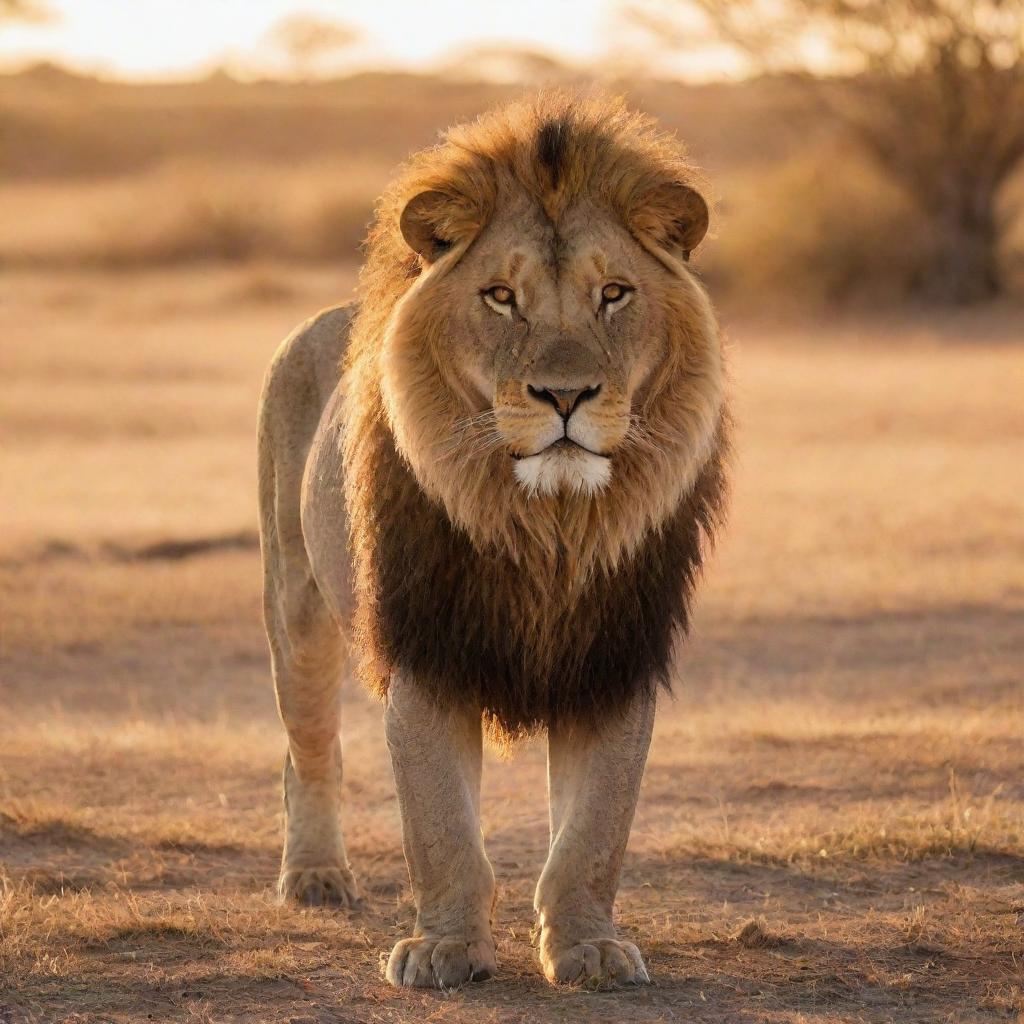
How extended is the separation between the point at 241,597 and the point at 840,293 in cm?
1417

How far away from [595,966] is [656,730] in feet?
9.16

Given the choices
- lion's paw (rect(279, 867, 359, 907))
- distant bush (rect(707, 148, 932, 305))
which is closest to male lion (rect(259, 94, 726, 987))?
lion's paw (rect(279, 867, 359, 907))

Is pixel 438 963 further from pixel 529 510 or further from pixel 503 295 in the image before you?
pixel 503 295

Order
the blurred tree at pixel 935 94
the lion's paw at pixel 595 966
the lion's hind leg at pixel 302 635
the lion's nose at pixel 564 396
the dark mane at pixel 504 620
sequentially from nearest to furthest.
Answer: the lion's nose at pixel 564 396
the lion's paw at pixel 595 966
the dark mane at pixel 504 620
the lion's hind leg at pixel 302 635
the blurred tree at pixel 935 94

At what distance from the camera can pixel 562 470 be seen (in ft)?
11.3

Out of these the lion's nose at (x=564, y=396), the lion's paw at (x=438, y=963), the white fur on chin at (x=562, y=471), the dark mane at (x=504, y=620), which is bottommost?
the lion's paw at (x=438, y=963)

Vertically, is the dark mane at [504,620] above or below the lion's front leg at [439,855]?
above

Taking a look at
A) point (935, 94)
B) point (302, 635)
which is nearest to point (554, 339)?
point (302, 635)

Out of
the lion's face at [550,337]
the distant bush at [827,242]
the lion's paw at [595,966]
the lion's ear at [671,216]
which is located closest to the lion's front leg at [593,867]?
the lion's paw at [595,966]

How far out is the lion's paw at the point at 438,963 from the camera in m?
3.61

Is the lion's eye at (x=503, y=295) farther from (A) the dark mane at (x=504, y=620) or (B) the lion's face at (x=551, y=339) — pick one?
(A) the dark mane at (x=504, y=620)

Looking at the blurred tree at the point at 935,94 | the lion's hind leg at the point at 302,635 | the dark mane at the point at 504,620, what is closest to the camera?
the dark mane at the point at 504,620

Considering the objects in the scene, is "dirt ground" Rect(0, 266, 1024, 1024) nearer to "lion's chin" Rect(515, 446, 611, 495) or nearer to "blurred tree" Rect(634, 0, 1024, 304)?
"lion's chin" Rect(515, 446, 611, 495)

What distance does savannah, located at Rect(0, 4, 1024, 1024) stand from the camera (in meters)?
3.78
